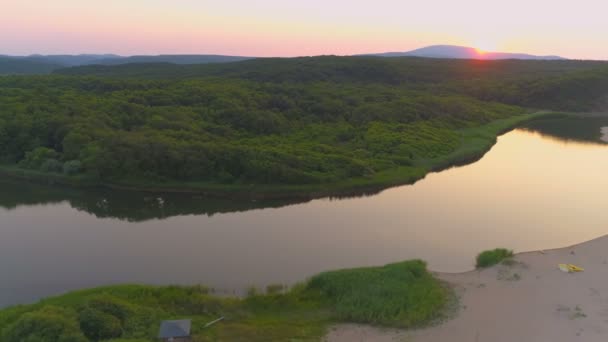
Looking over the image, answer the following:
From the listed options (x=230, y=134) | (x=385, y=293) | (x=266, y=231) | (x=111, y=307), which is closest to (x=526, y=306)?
(x=385, y=293)

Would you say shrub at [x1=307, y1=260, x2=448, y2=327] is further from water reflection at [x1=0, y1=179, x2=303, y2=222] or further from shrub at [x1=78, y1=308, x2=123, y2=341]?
water reflection at [x1=0, y1=179, x2=303, y2=222]

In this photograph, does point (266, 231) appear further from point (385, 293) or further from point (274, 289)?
point (385, 293)

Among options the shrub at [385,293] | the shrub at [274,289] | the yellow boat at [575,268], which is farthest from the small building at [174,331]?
the yellow boat at [575,268]

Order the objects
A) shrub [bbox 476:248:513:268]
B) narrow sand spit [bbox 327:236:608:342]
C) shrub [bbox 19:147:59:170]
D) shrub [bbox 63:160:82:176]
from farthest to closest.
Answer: shrub [bbox 19:147:59:170] < shrub [bbox 63:160:82:176] < shrub [bbox 476:248:513:268] < narrow sand spit [bbox 327:236:608:342]

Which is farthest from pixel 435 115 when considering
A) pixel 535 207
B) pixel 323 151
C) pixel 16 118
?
pixel 16 118

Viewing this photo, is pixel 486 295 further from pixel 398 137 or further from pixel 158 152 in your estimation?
pixel 398 137

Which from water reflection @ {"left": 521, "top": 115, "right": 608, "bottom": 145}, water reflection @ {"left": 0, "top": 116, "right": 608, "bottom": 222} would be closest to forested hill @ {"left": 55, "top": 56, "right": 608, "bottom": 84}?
water reflection @ {"left": 521, "top": 115, "right": 608, "bottom": 145}
